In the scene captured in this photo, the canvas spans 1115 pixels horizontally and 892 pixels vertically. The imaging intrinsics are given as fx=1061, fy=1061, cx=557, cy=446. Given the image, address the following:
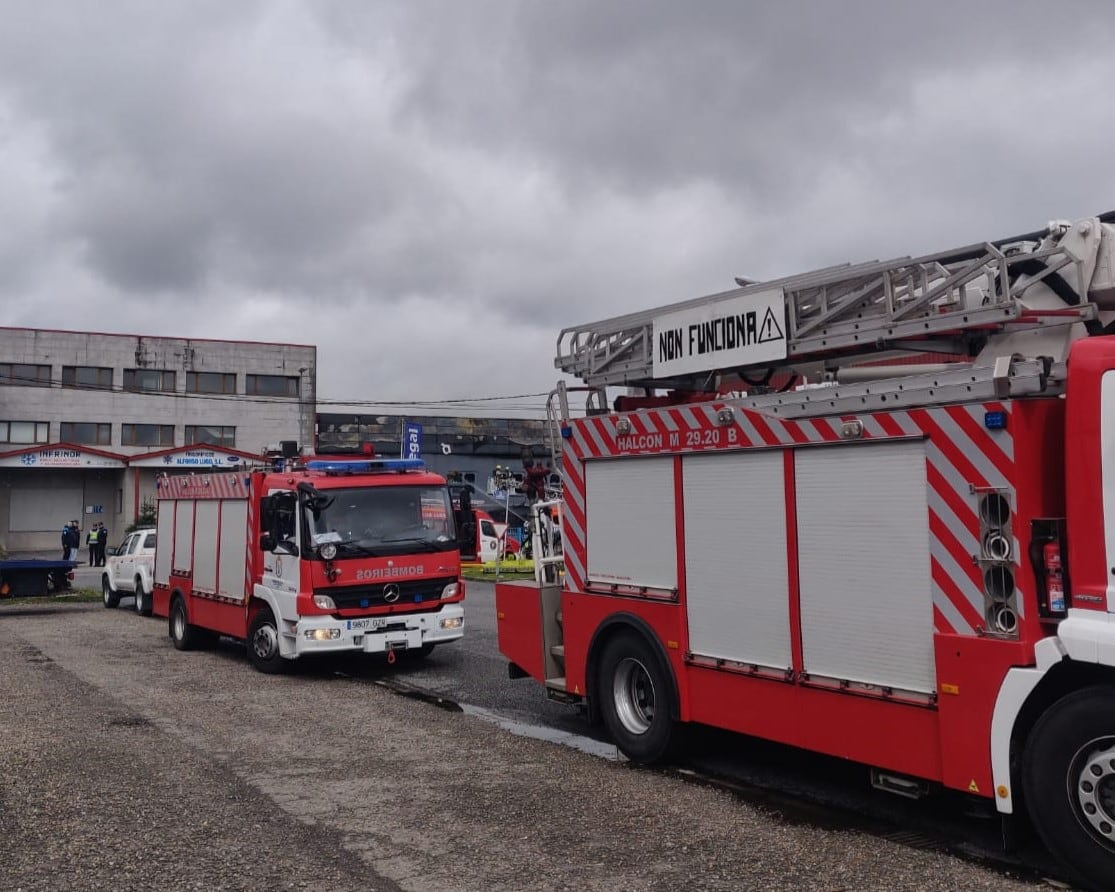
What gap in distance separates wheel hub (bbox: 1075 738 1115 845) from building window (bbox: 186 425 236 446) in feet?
164

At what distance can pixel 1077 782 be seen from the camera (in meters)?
4.93

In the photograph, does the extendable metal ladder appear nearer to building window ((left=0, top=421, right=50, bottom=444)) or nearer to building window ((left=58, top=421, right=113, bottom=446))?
building window ((left=58, top=421, right=113, bottom=446))

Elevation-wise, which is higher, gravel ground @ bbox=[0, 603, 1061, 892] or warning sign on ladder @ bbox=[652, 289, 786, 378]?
warning sign on ladder @ bbox=[652, 289, 786, 378]

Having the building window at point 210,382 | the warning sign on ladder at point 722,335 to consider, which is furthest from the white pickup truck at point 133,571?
the building window at point 210,382

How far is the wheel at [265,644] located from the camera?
12438 millimetres

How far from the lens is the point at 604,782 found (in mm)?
7203

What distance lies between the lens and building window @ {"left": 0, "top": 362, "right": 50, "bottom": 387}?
48.5 metres

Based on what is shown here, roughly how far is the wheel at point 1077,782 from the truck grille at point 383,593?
8169 millimetres

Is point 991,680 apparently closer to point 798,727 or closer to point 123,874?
point 798,727

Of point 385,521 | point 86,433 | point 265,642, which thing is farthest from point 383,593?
point 86,433

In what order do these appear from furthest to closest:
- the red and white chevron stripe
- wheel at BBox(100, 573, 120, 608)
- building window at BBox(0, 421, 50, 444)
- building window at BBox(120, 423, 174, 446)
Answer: building window at BBox(120, 423, 174, 446) < building window at BBox(0, 421, 50, 444) < wheel at BBox(100, 573, 120, 608) < the red and white chevron stripe

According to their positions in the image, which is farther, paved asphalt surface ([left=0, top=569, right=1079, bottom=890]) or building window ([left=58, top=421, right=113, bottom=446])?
building window ([left=58, top=421, right=113, bottom=446])

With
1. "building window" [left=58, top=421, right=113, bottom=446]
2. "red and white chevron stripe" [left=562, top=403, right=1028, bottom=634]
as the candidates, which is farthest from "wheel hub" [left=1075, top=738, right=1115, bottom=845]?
"building window" [left=58, top=421, right=113, bottom=446]

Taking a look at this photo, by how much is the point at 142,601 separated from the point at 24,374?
1320 inches
